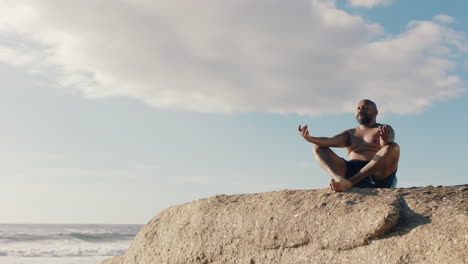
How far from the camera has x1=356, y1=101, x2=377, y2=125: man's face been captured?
5.31 m

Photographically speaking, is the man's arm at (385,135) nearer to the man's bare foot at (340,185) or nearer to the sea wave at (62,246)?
the man's bare foot at (340,185)

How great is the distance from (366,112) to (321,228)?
1.76 m

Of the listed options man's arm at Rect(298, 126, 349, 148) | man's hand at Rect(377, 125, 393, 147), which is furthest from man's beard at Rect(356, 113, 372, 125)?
man's hand at Rect(377, 125, 393, 147)

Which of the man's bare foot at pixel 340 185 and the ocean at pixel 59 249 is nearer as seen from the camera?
the man's bare foot at pixel 340 185

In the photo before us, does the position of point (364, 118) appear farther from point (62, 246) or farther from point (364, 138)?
point (62, 246)

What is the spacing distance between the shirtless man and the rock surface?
0.37 metres

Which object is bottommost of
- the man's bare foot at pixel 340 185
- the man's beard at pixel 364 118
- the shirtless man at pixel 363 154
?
the man's bare foot at pixel 340 185

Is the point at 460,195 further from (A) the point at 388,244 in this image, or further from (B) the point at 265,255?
(B) the point at 265,255

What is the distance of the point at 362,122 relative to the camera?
5.36m

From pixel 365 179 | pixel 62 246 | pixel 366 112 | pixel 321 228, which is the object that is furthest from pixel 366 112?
pixel 62 246

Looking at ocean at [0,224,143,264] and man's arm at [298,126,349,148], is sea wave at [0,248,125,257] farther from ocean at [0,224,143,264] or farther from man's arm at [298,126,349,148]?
man's arm at [298,126,349,148]

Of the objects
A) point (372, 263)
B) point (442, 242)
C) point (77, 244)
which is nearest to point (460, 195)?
point (442, 242)

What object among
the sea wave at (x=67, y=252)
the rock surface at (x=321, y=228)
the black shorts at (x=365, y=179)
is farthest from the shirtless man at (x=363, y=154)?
the sea wave at (x=67, y=252)

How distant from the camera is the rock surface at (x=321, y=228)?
361cm
